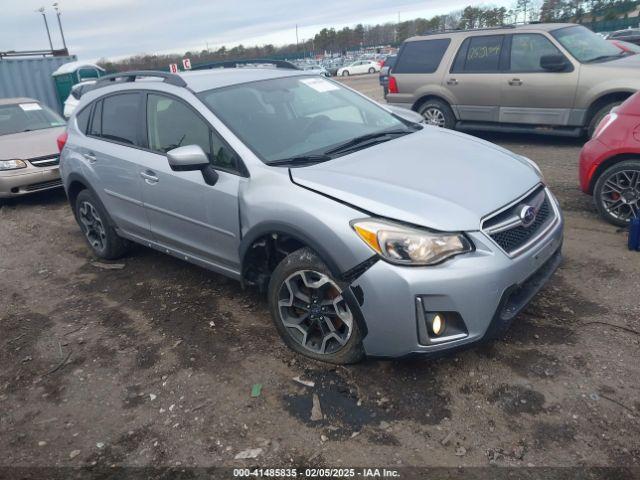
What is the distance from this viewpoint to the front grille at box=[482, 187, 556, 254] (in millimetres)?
2859

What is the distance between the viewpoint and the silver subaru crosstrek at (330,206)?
2.76 m

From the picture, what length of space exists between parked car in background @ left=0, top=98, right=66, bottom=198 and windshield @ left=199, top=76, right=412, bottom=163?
5.07 metres

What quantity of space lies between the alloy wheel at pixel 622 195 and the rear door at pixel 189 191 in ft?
11.4

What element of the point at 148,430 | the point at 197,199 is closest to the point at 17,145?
the point at 197,199

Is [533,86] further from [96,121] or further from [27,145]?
[27,145]

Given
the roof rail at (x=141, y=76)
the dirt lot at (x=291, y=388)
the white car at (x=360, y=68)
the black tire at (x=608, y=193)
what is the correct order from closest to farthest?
1. the dirt lot at (x=291, y=388)
2. the roof rail at (x=141, y=76)
3. the black tire at (x=608, y=193)
4. the white car at (x=360, y=68)

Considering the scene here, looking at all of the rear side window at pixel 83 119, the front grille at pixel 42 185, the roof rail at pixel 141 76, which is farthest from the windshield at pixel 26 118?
the roof rail at pixel 141 76

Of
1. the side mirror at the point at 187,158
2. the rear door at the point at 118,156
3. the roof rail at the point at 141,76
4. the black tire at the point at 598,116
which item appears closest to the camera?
the side mirror at the point at 187,158

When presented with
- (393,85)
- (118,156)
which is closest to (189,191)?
(118,156)

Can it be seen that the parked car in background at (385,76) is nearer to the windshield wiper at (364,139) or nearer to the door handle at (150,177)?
the windshield wiper at (364,139)

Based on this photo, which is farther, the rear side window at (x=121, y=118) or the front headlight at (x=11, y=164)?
the front headlight at (x=11, y=164)

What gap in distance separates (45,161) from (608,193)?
7.36 metres

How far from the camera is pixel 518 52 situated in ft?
27.1

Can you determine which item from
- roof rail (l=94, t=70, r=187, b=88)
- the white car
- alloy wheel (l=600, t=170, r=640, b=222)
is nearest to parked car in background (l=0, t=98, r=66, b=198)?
roof rail (l=94, t=70, r=187, b=88)
